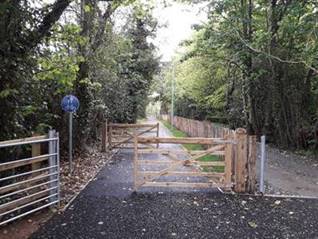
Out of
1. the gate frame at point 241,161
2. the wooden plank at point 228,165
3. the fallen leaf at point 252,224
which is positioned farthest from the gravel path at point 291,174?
the fallen leaf at point 252,224

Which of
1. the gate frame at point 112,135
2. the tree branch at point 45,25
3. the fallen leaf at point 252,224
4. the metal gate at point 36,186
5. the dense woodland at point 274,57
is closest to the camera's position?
the fallen leaf at point 252,224

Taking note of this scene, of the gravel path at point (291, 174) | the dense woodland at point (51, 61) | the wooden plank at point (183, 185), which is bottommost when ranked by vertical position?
the gravel path at point (291, 174)

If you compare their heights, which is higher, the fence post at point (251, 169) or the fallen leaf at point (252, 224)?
the fence post at point (251, 169)

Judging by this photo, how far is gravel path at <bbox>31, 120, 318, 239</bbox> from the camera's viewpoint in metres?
5.34

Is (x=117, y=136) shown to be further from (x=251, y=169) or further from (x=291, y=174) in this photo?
(x=251, y=169)

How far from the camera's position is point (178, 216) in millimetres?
6148

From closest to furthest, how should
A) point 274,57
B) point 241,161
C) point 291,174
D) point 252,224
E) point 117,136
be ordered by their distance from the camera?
point 252,224 < point 241,161 < point 291,174 < point 274,57 < point 117,136

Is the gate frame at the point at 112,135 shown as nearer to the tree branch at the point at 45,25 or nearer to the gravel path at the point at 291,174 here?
the gravel path at the point at 291,174

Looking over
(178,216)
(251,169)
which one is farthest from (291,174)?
(178,216)

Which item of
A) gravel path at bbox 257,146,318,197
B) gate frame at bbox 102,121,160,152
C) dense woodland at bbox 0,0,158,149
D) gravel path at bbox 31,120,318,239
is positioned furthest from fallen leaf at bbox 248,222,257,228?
gate frame at bbox 102,121,160,152

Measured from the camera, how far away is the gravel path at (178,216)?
534cm

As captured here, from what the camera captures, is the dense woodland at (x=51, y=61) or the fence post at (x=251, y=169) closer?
the dense woodland at (x=51, y=61)

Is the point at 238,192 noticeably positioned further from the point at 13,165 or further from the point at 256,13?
the point at 256,13

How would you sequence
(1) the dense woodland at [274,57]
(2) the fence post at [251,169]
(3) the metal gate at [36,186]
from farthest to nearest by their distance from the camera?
(1) the dense woodland at [274,57] → (2) the fence post at [251,169] → (3) the metal gate at [36,186]
